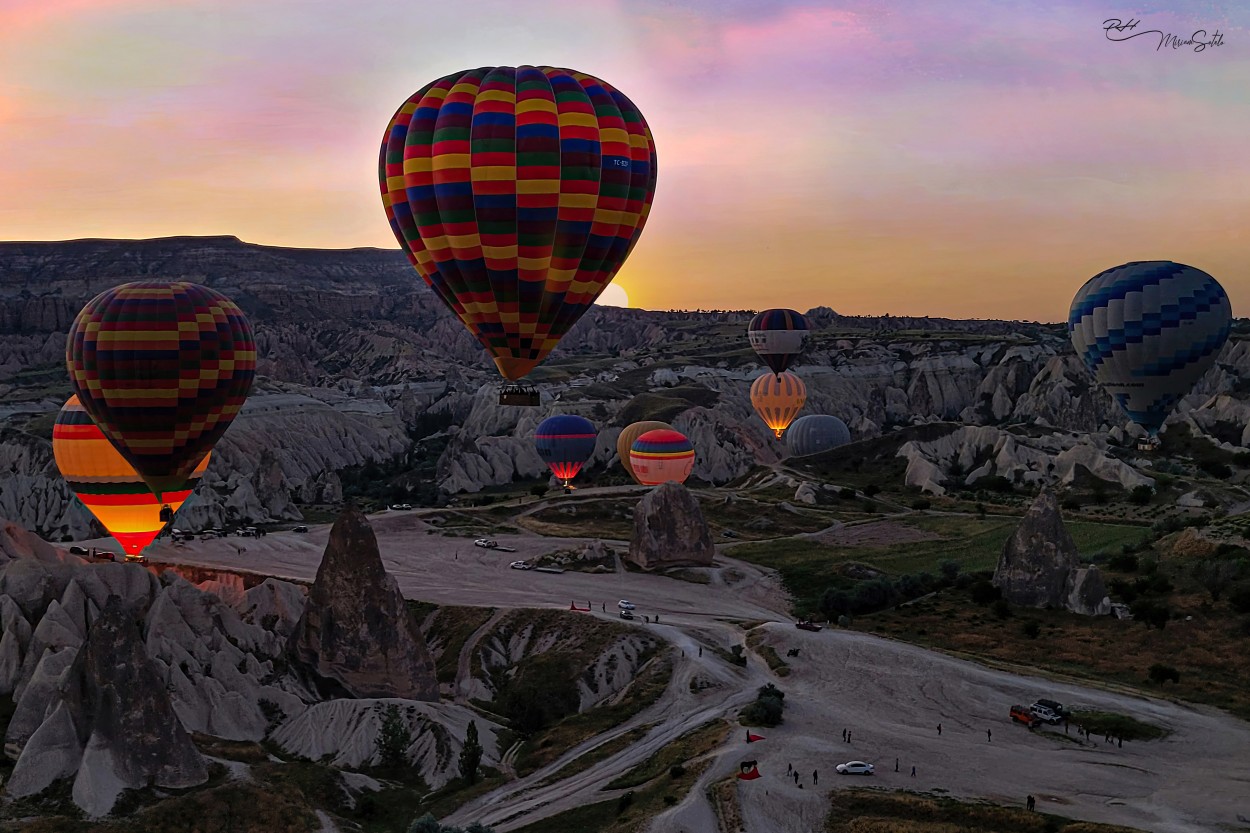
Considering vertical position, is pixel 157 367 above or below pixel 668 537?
above

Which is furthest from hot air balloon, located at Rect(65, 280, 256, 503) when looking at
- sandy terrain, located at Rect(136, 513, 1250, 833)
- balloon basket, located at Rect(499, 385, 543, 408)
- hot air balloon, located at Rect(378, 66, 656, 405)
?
sandy terrain, located at Rect(136, 513, 1250, 833)

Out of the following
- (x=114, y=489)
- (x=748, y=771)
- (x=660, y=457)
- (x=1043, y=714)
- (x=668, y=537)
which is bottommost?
(x=748, y=771)

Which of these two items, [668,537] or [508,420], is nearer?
[668,537]

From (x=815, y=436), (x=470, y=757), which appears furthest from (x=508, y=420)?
(x=470, y=757)

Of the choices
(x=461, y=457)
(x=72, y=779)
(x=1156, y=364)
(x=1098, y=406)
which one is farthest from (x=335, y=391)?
(x=72, y=779)

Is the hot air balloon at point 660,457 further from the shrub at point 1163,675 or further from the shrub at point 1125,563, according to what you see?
the shrub at point 1163,675

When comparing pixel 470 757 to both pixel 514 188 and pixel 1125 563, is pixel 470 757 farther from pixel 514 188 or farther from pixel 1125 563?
pixel 1125 563

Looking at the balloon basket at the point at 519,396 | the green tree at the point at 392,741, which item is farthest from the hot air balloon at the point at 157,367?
the green tree at the point at 392,741
